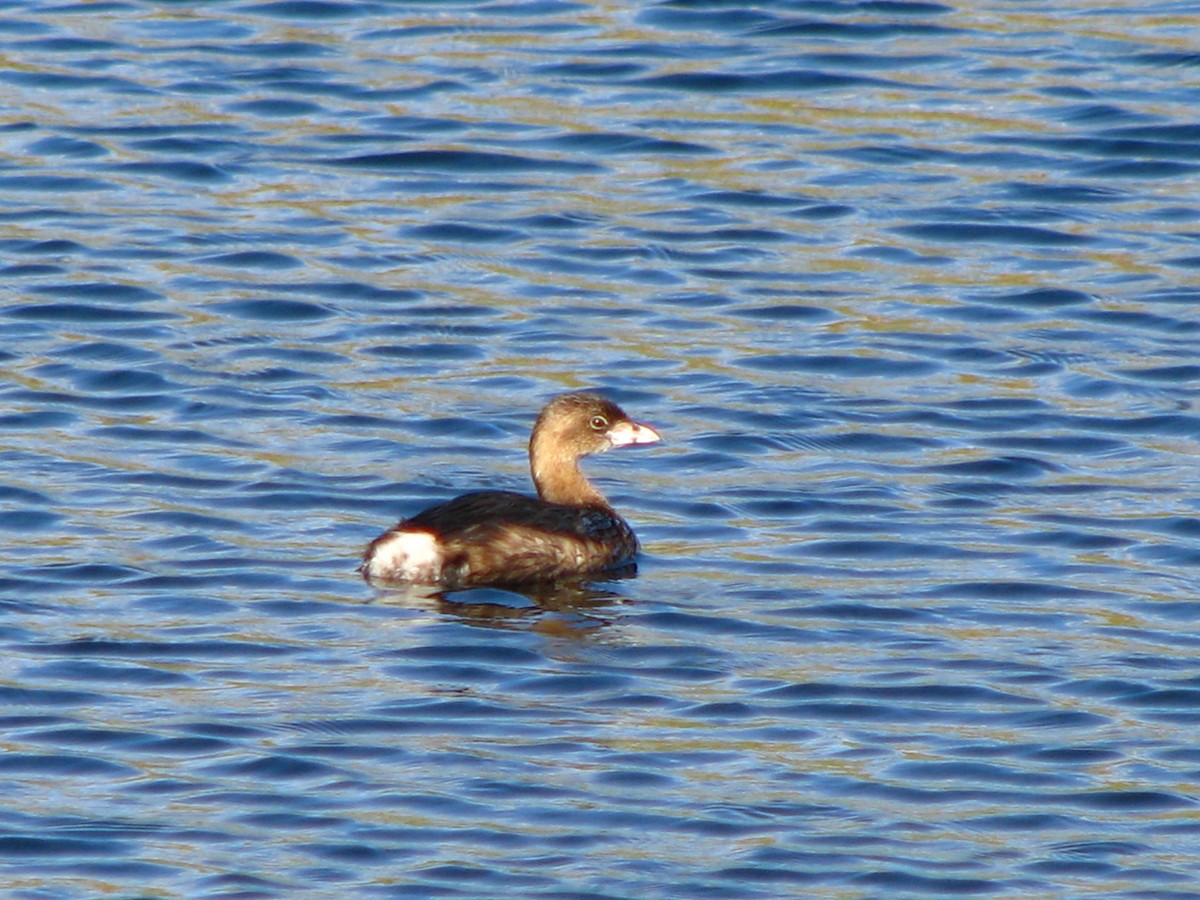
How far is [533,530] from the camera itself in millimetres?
10359

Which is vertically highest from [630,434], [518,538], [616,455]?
[630,434]

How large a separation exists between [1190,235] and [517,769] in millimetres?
7569

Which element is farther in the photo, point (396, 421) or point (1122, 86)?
point (1122, 86)

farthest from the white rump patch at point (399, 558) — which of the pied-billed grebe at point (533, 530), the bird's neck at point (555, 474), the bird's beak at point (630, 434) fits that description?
the bird's beak at point (630, 434)

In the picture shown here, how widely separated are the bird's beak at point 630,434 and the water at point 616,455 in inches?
12.8

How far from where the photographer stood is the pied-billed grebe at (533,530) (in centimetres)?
999

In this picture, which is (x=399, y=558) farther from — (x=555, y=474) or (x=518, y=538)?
(x=555, y=474)

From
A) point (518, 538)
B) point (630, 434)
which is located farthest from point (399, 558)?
point (630, 434)

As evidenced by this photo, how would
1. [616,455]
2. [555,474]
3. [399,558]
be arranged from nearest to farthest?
1. [399,558]
2. [555,474]
3. [616,455]

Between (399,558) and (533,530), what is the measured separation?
663mm

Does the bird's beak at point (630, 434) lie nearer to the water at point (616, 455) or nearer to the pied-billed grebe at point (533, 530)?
the pied-billed grebe at point (533, 530)

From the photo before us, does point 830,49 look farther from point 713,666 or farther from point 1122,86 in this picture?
point 713,666

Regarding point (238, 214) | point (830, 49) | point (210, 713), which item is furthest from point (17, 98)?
point (210, 713)

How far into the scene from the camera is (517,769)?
26.5ft
